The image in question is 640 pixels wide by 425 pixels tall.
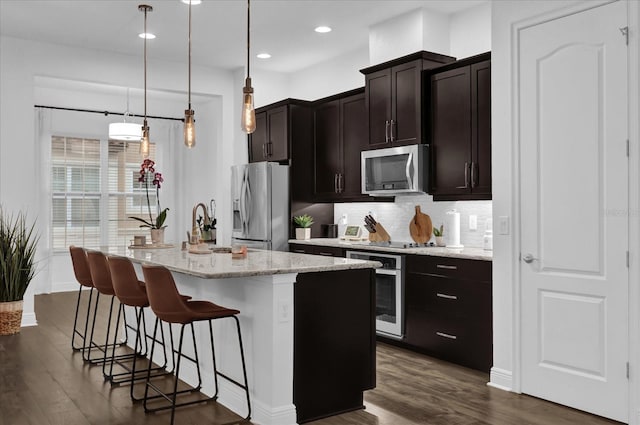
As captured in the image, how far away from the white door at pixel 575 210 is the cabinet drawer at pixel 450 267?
0.42m

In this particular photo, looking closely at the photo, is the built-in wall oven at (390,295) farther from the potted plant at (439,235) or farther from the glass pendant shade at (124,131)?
the glass pendant shade at (124,131)

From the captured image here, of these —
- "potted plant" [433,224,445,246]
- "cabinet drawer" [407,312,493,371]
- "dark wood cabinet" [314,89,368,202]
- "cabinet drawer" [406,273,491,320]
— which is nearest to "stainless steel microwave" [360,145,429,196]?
"dark wood cabinet" [314,89,368,202]

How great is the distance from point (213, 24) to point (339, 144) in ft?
5.84

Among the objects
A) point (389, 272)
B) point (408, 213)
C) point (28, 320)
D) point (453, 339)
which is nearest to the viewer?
point (453, 339)

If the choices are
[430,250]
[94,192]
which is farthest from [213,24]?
[94,192]

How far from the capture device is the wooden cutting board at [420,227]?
523 cm

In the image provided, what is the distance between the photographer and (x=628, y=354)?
325cm

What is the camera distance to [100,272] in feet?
13.9

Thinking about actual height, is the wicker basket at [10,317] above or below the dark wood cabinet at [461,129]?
below

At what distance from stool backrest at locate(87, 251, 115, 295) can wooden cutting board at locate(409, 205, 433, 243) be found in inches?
104

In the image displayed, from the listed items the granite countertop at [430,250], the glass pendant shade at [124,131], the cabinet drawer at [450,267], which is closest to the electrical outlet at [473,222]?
the granite countertop at [430,250]

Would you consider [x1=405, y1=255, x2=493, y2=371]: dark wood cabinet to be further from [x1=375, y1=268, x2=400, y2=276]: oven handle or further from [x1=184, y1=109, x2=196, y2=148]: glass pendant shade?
[x1=184, y1=109, x2=196, y2=148]: glass pendant shade

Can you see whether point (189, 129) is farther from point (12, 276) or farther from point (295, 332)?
point (12, 276)

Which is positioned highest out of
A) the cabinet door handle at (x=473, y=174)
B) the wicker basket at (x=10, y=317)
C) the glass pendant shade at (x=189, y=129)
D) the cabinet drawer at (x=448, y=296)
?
the glass pendant shade at (x=189, y=129)
